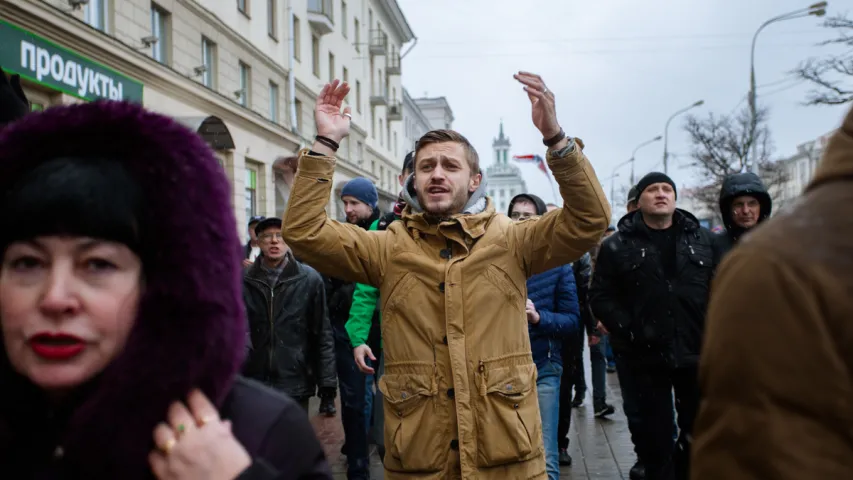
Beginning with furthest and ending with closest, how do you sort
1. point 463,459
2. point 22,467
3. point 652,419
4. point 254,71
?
point 254,71 → point 652,419 → point 463,459 → point 22,467

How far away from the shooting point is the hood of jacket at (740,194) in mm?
4914

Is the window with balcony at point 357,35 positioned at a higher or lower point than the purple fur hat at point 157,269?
higher

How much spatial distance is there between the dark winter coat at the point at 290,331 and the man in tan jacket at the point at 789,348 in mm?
4028

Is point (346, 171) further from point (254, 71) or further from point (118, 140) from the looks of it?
point (118, 140)

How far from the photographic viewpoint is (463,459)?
2.84 metres

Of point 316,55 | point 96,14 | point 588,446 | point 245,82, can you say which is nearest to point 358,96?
point 316,55

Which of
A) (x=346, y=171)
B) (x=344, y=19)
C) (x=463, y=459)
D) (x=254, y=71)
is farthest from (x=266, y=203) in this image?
(x=463, y=459)

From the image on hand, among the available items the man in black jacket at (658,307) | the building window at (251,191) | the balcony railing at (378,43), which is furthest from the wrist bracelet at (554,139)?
the balcony railing at (378,43)

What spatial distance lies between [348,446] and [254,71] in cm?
1646

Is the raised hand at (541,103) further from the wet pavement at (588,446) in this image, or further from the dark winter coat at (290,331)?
the wet pavement at (588,446)

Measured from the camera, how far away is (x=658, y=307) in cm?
462

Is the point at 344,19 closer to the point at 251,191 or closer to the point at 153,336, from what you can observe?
the point at 251,191

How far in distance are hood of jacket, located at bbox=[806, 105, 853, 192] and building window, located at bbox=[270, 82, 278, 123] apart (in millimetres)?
21696

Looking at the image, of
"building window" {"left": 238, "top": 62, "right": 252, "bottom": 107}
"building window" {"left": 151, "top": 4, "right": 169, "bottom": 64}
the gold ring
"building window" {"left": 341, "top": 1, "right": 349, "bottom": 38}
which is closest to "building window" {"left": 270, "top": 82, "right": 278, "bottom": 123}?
"building window" {"left": 238, "top": 62, "right": 252, "bottom": 107}
